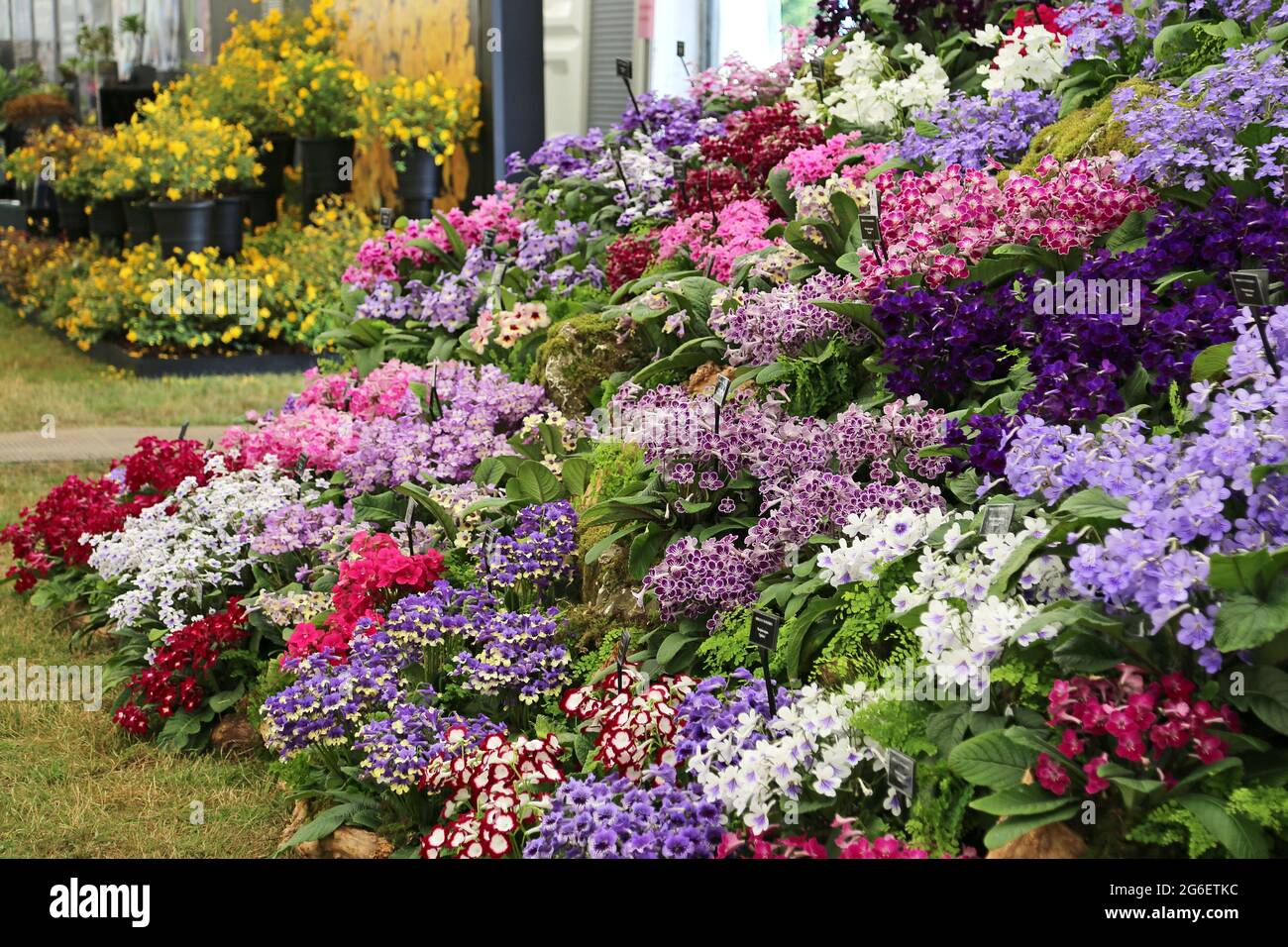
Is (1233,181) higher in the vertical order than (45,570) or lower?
higher

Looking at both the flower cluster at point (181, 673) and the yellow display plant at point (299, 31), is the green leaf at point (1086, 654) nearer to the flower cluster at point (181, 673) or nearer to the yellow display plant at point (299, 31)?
the flower cluster at point (181, 673)

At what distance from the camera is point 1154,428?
2541 mm

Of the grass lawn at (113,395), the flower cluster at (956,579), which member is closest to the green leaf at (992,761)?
the flower cluster at (956,579)

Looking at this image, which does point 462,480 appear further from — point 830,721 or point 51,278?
point 51,278

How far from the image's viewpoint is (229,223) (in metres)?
9.20

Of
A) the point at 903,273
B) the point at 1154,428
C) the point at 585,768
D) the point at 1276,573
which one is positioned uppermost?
the point at 903,273

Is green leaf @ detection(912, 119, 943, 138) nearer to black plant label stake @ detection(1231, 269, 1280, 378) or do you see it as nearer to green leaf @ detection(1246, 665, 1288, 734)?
black plant label stake @ detection(1231, 269, 1280, 378)

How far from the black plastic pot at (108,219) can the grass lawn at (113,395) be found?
0.91 metres

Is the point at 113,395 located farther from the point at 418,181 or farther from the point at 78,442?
the point at 418,181

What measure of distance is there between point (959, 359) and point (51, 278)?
921cm

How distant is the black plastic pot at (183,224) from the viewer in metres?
8.85

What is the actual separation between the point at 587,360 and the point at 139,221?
6.16 m

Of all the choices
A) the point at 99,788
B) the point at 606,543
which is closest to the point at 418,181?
the point at 99,788
